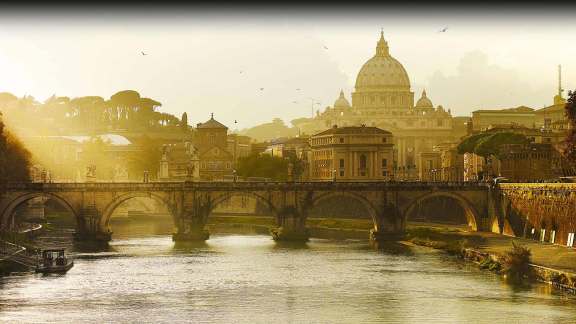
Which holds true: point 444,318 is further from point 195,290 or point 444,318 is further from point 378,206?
point 378,206

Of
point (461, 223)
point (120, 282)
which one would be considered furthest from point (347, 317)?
point (461, 223)

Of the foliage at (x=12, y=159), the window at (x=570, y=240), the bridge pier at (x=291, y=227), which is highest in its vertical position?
the foliage at (x=12, y=159)

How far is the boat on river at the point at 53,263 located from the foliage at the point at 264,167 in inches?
3175

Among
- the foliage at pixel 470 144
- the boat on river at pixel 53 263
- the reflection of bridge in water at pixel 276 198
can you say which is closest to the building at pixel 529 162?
the reflection of bridge in water at pixel 276 198

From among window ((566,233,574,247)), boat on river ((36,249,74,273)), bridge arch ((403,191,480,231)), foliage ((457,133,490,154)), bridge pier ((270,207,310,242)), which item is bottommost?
boat on river ((36,249,74,273))

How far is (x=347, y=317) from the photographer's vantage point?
67375 mm

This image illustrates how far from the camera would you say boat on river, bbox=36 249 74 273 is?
8356 cm

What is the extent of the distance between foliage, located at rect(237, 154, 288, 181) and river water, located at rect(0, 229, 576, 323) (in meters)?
71.3

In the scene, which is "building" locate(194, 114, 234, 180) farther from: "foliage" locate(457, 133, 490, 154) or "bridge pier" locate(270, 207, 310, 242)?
"bridge pier" locate(270, 207, 310, 242)

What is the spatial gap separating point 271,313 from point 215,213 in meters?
80.2

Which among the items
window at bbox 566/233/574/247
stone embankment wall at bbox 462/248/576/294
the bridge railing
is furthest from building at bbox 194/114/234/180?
stone embankment wall at bbox 462/248/576/294

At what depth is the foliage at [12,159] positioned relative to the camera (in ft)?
339

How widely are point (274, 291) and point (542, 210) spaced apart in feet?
90.0

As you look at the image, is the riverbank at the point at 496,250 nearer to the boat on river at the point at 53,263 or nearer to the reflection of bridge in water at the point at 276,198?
the reflection of bridge in water at the point at 276,198
